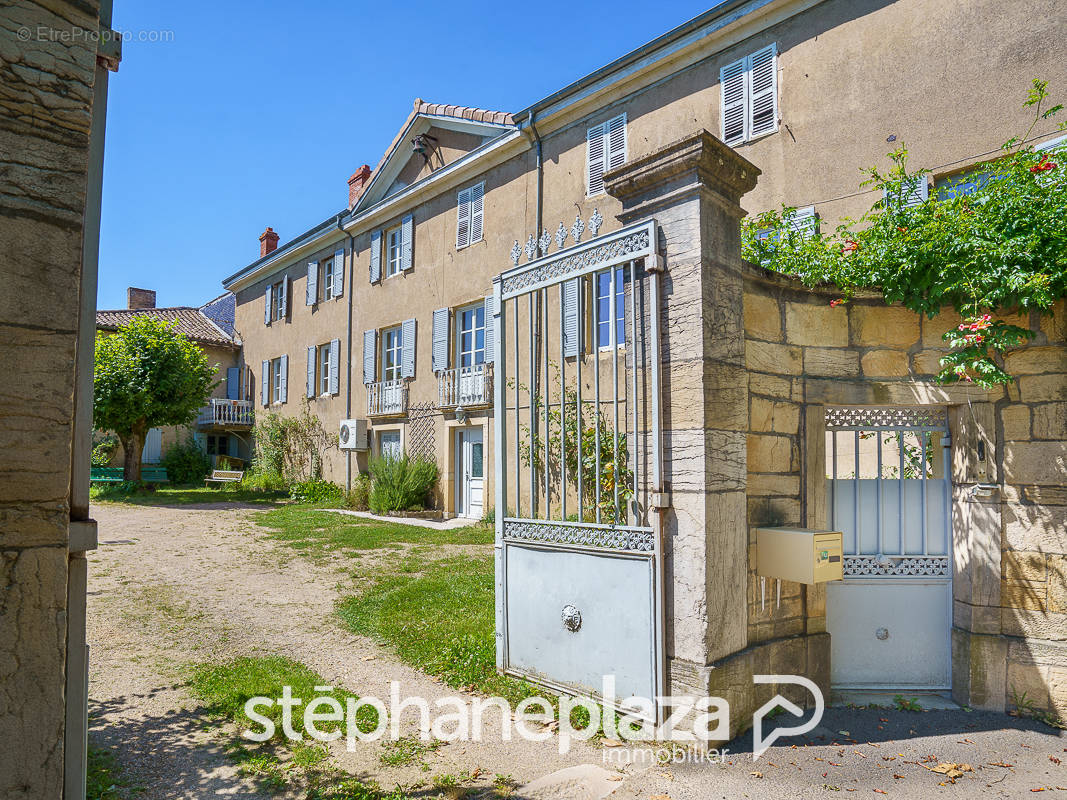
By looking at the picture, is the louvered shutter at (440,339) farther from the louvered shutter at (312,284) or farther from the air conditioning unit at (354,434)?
the louvered shutter at (312,284)

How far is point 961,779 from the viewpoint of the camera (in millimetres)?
3312

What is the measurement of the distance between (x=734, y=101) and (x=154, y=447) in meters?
20.9

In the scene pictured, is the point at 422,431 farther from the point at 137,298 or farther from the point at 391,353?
the point at 137,298

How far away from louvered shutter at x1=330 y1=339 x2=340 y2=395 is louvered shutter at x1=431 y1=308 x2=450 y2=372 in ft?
13.9

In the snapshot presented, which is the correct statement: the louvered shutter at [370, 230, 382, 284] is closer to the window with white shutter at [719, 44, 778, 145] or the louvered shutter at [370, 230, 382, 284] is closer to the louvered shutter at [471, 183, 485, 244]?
the louvered shutter at [471, 183, 485, 244]

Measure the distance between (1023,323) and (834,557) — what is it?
188cm

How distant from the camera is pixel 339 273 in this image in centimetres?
1798

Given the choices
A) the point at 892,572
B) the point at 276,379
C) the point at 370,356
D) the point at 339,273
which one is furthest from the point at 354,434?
the point at 892,572

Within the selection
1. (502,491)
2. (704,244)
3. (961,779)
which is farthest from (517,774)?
(704,244)

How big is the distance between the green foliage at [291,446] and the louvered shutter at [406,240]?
4.98m

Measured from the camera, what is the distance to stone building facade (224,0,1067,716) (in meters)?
3.74

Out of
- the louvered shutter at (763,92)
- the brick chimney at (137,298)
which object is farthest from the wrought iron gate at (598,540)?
the brick chimney at (137,298)

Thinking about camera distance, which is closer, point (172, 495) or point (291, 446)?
point (172, 495)

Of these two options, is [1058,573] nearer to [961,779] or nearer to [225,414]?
[961,779]
